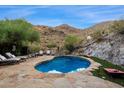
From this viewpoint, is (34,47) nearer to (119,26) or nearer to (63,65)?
(63,65)

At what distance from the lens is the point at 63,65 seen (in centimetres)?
1202

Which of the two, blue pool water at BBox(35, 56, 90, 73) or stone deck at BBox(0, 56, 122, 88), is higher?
stone deck at BBox(0, 56, 122, 88)

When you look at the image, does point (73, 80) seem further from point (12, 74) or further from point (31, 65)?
point (31, 65)

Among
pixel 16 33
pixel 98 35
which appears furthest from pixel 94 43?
pixel 16 33

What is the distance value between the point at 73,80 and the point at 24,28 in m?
5.66

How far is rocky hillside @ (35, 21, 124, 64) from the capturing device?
13.6m

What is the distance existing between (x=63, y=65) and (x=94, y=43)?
351cm

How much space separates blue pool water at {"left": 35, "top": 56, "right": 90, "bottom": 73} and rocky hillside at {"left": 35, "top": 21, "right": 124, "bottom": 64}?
4.53 feet

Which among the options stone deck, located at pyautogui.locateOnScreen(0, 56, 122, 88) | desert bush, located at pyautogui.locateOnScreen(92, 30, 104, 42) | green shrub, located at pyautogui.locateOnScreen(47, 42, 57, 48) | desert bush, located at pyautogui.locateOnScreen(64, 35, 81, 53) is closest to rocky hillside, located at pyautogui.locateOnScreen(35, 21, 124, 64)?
green shrub, located at pyautogui.locateOnScreen(47, 42, 57, 48)

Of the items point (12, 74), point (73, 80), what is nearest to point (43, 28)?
point (12, 74)

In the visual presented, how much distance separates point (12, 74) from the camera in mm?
9758

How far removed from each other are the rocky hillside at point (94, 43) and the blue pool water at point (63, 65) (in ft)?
4.53

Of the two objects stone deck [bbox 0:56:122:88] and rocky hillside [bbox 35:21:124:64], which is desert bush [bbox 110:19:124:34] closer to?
rocky hillside [bbox 35:21:124:64]

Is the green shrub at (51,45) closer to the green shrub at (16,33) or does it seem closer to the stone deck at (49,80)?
the green shrub at (16,33)
